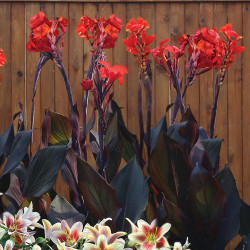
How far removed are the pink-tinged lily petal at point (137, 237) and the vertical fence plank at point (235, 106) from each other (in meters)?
2.10

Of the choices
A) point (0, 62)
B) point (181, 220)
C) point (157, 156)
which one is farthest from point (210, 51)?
point (0, 62)

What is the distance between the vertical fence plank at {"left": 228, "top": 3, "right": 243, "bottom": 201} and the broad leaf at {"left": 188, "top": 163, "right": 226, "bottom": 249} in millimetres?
1846

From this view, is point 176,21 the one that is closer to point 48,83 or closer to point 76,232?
point 48,83

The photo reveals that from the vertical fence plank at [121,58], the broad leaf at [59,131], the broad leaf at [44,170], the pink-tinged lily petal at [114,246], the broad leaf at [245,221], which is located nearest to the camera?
the pink-tinged lily petal at [114,246]

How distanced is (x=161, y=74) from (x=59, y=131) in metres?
1.53

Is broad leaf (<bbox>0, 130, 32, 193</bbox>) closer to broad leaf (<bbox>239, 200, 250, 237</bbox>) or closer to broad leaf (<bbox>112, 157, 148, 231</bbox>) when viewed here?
broad leaf (<bbox>112, 157, 148, 231</bbox>)

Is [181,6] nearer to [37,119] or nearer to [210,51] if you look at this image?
[37,119]

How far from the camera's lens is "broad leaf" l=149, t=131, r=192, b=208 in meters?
1.10

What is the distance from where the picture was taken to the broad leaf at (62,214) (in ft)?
3.59

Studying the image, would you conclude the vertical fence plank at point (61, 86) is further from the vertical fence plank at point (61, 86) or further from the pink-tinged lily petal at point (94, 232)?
the pink-tinged lily petal at point (94, 232)

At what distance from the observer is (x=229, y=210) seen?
1.12m

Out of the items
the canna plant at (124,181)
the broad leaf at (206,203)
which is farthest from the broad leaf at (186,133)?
the broad leaf at (206,203)

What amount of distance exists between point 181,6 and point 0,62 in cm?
168

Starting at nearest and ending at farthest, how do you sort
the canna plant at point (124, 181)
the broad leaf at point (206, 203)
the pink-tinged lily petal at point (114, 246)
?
the pink-tinged lily petal at point (114, 246) → the canna plant at point (124, 181) → the broad leaf at point (206, 203)
